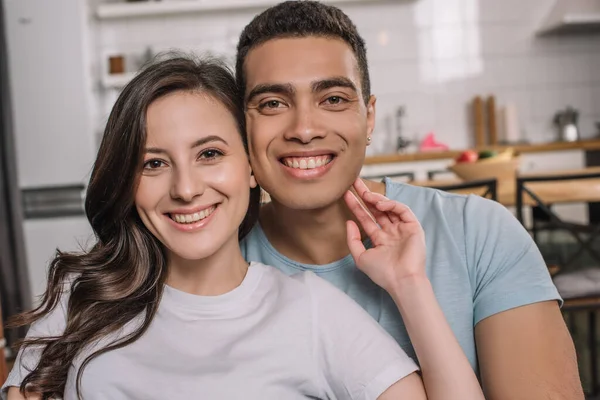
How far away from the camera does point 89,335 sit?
128 centimetres

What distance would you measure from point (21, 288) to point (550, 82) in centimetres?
383

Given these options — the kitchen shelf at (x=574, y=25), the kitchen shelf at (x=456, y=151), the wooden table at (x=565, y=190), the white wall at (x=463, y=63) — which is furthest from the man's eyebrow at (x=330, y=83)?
the kitchen shelf at (x=574, y=25)

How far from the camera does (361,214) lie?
1.35 m

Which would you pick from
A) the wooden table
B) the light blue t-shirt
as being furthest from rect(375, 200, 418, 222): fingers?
the wooden table

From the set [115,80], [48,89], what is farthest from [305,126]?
[115,80]

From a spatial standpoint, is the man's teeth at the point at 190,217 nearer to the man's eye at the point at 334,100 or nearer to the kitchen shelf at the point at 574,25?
the man's eye at the point at 334,100

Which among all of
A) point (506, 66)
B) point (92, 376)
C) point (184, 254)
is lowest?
point (92, 376)

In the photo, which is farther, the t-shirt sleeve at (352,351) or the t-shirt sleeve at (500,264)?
the t-shirt sleeve at (500,264)

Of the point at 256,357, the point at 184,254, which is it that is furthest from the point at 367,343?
the point at 184,254

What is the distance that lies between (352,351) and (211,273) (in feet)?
1.06

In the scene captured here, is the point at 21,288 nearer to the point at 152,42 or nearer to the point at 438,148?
the point at 152,42

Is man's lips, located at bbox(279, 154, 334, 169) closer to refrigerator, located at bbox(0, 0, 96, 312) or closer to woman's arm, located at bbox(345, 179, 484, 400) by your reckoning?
woman's arm, located at bbox(345, 179, 484, 400)

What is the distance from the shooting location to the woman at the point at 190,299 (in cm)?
120

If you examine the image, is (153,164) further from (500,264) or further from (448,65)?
(448,65)
